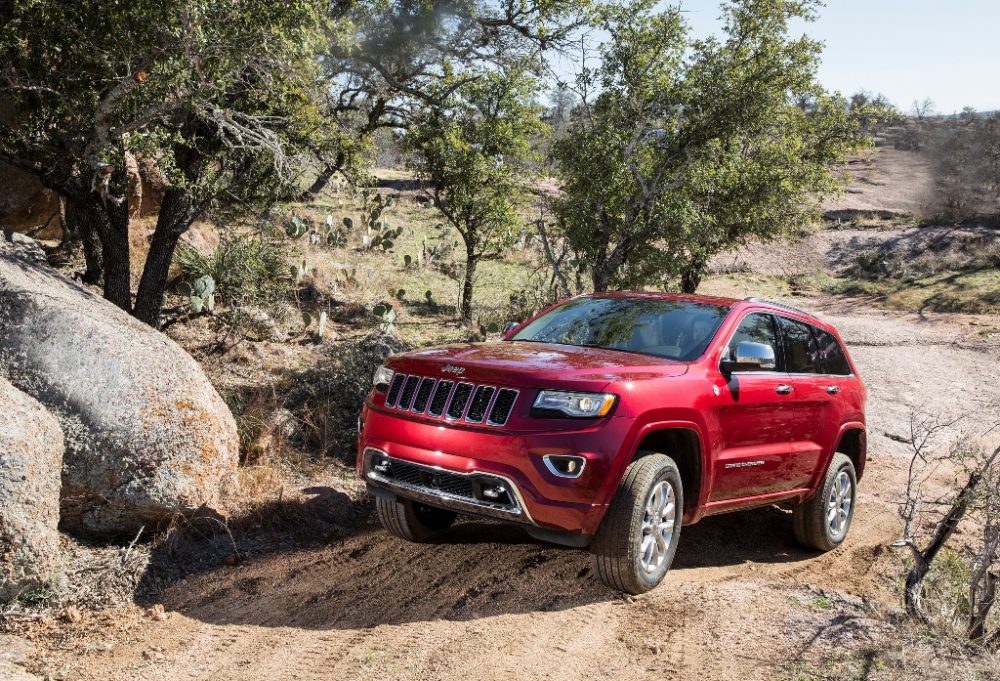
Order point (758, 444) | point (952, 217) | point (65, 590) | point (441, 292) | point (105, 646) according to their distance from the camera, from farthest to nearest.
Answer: point (952, 217)
point (441, 292)
point (758, 444)
point (65, 590)
point (105, 646)

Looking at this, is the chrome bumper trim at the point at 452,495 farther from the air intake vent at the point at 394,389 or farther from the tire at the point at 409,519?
the tire at the point at 409,519

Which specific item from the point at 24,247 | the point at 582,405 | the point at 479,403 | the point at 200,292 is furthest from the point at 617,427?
the point at 200,292

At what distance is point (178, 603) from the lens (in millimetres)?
4863

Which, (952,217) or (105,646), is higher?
(952,217)

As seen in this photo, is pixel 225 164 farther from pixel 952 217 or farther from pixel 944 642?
pixel 952 217

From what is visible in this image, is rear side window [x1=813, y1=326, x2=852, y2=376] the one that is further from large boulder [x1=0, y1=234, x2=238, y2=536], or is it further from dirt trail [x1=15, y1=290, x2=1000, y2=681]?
large boulder [x1=0, y1=234, x2=238, y2=536]

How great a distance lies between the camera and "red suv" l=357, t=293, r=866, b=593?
4.25 m

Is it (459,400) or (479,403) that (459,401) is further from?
(479,403)

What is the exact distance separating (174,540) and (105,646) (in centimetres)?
135

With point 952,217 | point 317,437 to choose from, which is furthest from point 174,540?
point 952,217

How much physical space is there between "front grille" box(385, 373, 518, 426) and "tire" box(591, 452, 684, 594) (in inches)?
29.4

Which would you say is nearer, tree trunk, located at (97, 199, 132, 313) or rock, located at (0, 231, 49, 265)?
rock, located at (0, 231, 49, 265)

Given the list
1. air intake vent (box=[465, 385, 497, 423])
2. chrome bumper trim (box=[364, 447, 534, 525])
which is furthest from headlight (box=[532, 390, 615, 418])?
chrome bumper trim (box=[364, 447, 534, 525])

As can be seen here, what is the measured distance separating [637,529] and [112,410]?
3.48 meters
